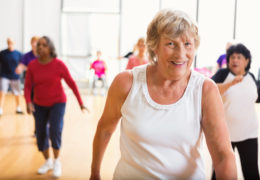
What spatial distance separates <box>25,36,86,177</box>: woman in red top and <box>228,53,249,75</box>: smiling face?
1611 millimetres

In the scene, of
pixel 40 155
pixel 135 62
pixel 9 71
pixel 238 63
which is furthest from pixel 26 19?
pixel 238 63

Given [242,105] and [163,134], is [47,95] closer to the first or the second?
[242,105]

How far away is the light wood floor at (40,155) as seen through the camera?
3.21 m

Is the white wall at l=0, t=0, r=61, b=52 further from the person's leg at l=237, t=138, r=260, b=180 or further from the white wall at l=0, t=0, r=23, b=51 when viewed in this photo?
the person's leg at l=237, t=138, r=260, b=180

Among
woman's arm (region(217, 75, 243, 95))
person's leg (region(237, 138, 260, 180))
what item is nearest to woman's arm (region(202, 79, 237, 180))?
woman's arm (region(217, 75, 243, 95))

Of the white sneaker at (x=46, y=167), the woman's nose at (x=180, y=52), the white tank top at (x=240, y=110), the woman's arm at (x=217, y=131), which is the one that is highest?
the woman's nose at (x=180, y=52)

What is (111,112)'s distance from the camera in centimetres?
125

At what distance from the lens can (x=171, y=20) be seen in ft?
3.56

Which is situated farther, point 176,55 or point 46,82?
point 46,82

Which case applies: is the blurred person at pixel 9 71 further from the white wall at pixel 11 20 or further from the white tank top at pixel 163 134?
the white tank top at pixel 163 134

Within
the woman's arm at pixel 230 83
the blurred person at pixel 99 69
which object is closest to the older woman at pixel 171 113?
the woman's arm at pixel 230 83

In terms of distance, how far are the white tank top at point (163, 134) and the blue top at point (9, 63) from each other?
5.38 m

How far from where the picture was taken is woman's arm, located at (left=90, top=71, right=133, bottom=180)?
3.89ft

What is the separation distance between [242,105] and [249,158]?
15.3 inches
